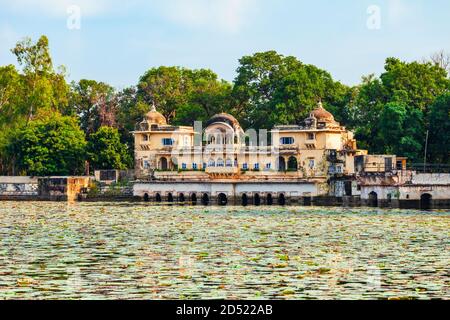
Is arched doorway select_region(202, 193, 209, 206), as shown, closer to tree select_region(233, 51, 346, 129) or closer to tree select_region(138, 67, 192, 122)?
tree select_region(233, 51, 346, 129)

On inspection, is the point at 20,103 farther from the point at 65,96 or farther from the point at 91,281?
the point at 91,281

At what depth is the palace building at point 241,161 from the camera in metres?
66.1

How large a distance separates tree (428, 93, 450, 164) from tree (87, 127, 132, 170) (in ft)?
72.0

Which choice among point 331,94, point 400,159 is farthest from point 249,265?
point 331,94

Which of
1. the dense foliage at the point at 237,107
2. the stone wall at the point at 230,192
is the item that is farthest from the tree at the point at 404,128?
the stone wall at the point at 230,192

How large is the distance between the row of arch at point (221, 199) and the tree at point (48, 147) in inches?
302

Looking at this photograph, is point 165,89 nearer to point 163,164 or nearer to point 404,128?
point 163,164

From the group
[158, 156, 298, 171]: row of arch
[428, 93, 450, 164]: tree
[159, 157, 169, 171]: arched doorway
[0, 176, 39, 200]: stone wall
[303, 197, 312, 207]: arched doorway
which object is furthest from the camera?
[159, 157, 169, 171]: arched doorway

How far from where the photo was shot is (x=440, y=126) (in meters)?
66.1

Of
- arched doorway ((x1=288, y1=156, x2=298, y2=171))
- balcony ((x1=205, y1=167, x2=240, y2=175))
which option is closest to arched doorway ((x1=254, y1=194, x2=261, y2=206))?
balcony ((x1=205, y1=167, x2=240, y2=175))

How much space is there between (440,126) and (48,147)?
1057 inches

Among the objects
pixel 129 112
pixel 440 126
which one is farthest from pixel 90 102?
pixel 440 126

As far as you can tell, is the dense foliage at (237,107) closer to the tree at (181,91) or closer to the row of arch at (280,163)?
the tree at (181,91)

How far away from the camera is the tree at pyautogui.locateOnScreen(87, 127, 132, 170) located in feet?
240
